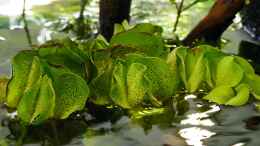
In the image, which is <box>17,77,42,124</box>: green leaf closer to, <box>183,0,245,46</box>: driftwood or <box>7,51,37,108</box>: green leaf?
<box>7,51,37,108</box>: green leaf

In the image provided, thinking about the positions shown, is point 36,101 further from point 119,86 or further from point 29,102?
point 119,86

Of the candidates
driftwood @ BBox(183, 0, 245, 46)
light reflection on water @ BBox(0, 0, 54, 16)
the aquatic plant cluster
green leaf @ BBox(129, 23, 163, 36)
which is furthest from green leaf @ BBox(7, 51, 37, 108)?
light reflection on water @ BBox(0, 0, 54, 16)

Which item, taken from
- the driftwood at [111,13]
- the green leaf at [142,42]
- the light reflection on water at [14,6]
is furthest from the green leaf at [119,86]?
the light reflection on water at [14,6]

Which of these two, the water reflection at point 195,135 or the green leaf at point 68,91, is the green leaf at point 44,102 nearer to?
the green leaf at point 68,91

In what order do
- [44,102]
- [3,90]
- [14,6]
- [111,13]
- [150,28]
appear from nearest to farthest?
1. [44,102]
2. [3,90]
3. [150,28]
4. [111,13]
5. [14,6]

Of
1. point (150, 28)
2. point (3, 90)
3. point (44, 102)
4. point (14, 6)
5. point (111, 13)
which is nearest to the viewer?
point (44, 102)

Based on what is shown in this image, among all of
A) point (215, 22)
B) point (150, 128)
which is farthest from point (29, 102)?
point (215, 22)

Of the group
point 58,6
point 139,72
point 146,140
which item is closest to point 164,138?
point 146,140

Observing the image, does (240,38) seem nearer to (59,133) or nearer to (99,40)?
(99,40)
